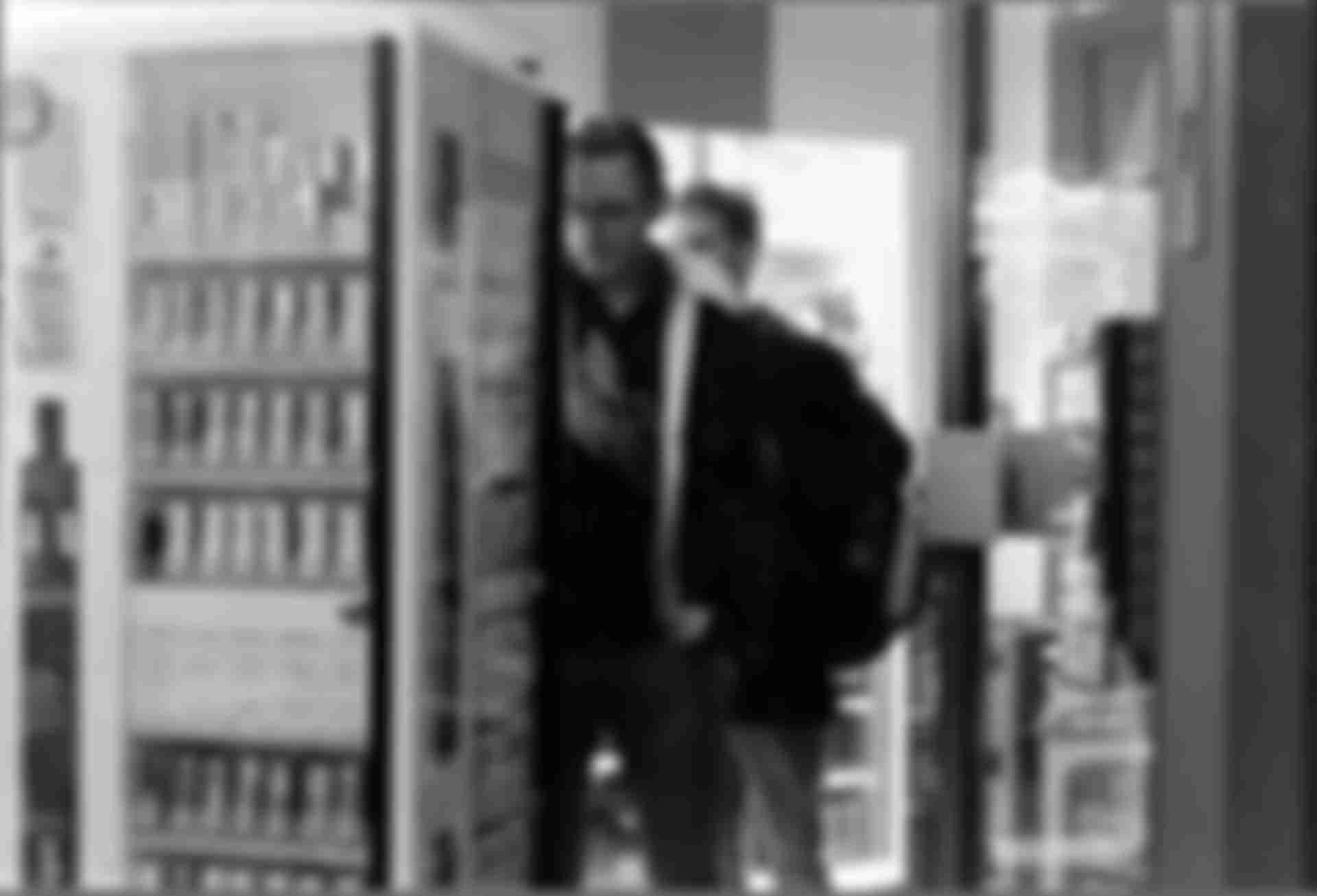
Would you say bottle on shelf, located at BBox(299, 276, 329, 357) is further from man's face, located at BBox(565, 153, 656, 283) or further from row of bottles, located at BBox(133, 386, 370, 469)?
man's face, located at BBox(565, 153, 656, 283)

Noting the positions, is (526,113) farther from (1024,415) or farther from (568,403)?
(1024,415)

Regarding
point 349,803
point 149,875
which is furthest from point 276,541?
point 149,875

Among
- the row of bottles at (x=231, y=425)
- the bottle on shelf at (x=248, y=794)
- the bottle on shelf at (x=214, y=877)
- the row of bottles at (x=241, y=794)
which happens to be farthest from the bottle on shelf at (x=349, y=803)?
the row of bottles at (x=231, y=425)

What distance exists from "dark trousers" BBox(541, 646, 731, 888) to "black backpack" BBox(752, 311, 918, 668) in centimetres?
20

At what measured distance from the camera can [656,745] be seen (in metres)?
3.97

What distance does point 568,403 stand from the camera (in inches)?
160

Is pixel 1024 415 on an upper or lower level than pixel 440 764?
upper

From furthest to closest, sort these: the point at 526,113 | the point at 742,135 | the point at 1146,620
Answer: the point at 526,113 → the point at 742,135 → the point at 1146,620

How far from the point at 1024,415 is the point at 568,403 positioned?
929mm

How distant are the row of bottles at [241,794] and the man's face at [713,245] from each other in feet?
4.53

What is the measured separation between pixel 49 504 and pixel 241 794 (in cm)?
78

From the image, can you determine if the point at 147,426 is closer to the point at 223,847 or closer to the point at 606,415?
the point at 223,847

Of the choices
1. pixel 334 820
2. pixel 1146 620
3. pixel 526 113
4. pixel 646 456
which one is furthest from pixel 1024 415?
pixel 334 820

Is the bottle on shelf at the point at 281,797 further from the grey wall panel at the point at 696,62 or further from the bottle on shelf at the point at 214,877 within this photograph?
the grey wall panel at the point at 696,62
